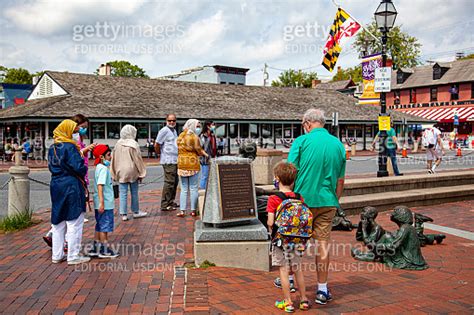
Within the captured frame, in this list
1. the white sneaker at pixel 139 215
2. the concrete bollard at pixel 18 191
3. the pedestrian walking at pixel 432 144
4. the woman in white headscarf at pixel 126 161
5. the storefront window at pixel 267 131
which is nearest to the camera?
the concrete bollard at pixel 18 191

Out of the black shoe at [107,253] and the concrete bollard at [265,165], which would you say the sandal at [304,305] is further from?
the concrete bollard at [265,165]

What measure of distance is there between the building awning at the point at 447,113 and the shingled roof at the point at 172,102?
604 centimetres

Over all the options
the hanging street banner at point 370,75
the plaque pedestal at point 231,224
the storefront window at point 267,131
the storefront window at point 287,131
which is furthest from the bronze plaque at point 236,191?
the storefront window at point 287,131

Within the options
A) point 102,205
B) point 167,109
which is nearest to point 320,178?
point 102,205

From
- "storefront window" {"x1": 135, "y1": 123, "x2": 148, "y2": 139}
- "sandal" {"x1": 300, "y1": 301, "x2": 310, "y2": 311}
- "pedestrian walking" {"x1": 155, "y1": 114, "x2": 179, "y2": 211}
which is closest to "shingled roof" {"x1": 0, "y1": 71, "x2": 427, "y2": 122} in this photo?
"storefront window" {"x1": 135, "y1": 123, "x2": 148, "y2": 139}

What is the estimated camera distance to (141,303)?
4188 mm

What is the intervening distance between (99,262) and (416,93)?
168 ft

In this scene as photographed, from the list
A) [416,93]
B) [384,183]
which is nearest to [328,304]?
[384,183]

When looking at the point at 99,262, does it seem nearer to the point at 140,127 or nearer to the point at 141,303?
the point at 141,303

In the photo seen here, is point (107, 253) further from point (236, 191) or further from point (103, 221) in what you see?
point (236, 191)

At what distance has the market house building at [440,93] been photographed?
45125mm

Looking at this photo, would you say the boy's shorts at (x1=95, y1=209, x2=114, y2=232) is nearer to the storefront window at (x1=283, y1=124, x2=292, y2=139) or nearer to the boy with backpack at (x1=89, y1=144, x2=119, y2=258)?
the boy with backpack at (x1=89, y1=144, x2=119, y2=258)

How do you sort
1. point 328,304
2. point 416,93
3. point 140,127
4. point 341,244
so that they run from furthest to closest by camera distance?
point 416,93 < point 140,127 < point 341,244 < point 328,304

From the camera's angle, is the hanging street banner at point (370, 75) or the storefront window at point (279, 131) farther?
the storefront window at point (279, 131)
